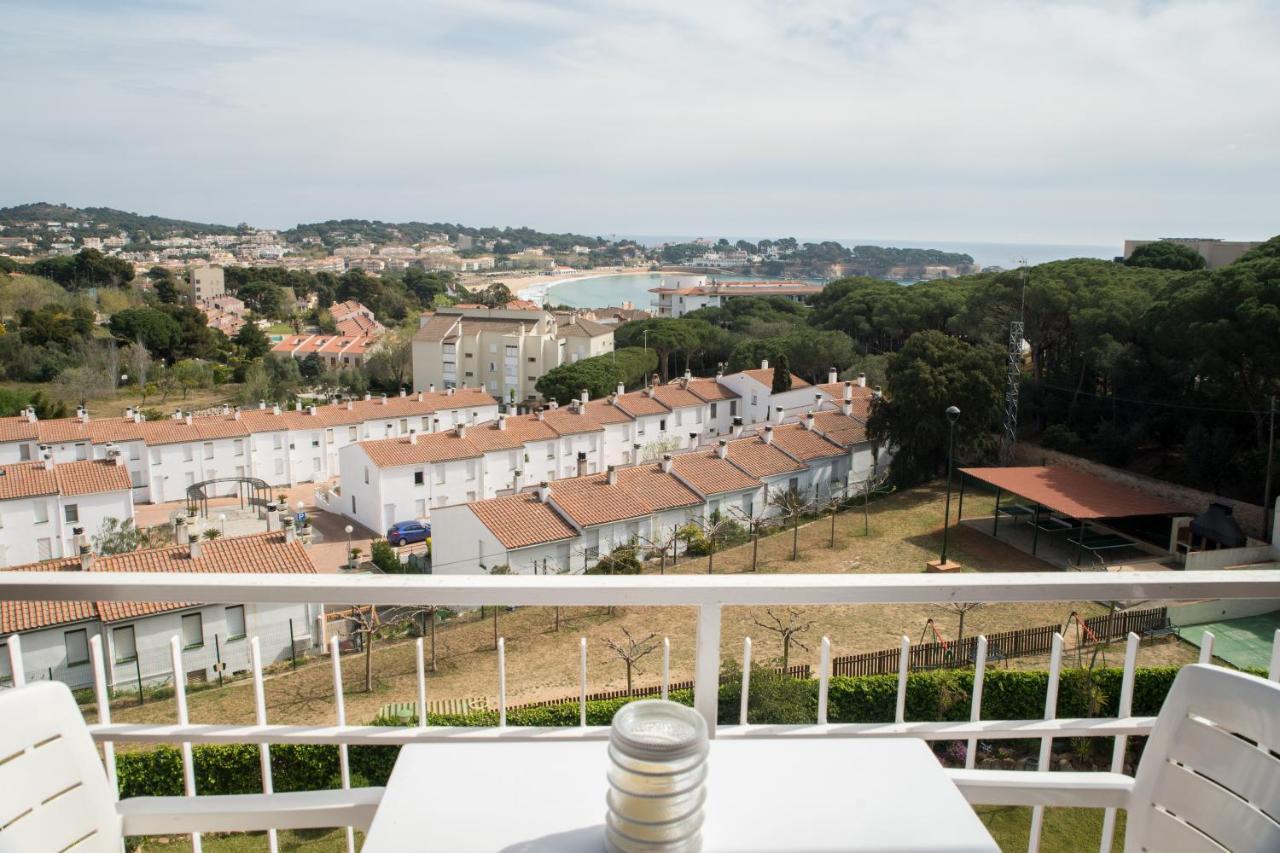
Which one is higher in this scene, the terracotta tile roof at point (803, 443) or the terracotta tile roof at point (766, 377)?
the terracotta tile roof at point (766, 377)

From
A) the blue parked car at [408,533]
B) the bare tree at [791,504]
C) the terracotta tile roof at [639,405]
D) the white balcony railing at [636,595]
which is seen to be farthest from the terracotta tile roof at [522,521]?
the white balcony railing at [636,595]

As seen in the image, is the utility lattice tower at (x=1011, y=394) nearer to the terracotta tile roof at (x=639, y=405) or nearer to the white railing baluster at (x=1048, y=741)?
the terracotta tile roof at (x=639, y=405)

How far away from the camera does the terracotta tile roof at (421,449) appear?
29219mm

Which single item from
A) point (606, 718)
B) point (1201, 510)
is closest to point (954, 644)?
point (606, 718)

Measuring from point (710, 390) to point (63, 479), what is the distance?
25.1m

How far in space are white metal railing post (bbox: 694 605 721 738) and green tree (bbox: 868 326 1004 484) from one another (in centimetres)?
2580

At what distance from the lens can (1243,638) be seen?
595 inches

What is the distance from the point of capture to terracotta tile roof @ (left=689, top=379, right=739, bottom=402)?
4000 centimetres

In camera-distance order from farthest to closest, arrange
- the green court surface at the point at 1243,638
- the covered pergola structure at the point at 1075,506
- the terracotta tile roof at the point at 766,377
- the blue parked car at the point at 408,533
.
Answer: the terracotta tile roof at the point at 766,377 < the blue parked car at the point at 408,533 < the covered pergola structure at the point at 1075,506 < the green court surface at the point at 1243,638

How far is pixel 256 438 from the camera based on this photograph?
3447 cm

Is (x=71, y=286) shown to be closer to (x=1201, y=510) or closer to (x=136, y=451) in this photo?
(x=136, y=451)

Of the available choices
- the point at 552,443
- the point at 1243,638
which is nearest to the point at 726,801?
the point at 1243,638

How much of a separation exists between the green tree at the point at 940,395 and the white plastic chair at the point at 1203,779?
1013 inches

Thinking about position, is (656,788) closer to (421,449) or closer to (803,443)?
(803,443)
